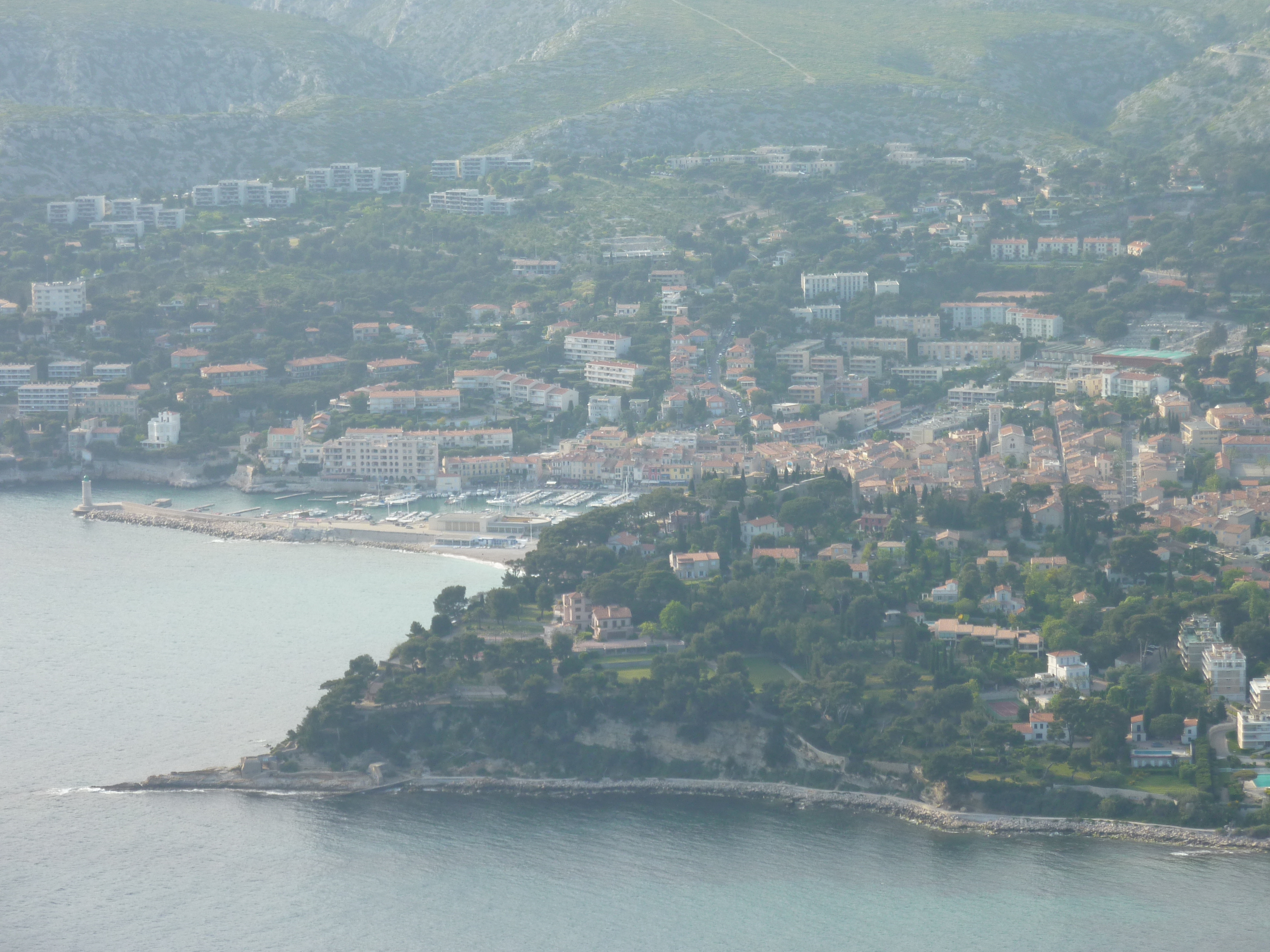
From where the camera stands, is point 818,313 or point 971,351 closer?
point 971,351

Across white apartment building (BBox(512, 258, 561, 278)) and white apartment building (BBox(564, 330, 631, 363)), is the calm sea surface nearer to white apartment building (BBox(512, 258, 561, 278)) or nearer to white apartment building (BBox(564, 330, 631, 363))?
white apartment building (BBox(564, 330, 631, 363))

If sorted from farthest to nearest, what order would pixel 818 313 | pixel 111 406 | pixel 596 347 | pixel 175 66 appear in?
1. pixel 175 66
2. pixel 818 313
3. pixel 596 347
4. pixel 111 406

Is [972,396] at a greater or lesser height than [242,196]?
lesser

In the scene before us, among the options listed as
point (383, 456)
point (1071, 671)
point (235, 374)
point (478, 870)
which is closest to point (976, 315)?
point (383, 456)

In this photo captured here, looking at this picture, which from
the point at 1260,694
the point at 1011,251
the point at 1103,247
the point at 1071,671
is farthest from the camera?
the point at 1011,251

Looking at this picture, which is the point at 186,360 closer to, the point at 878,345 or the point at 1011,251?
the point at 878,345

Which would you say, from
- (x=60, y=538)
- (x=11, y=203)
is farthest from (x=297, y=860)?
(x=11, y=203)

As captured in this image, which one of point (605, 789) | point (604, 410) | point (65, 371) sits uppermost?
point (65, 371)
